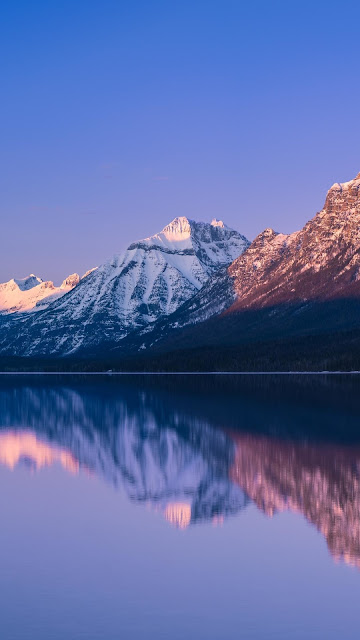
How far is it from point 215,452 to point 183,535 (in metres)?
34.3

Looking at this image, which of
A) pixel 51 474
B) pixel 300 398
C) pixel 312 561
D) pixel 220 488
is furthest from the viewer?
pixel 300 398

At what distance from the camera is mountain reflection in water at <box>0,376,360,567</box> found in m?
53.2

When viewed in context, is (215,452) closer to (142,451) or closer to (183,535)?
(142,451)

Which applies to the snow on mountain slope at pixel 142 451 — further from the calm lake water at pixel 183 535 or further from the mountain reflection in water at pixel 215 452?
the calm lake water at pixel 183 535

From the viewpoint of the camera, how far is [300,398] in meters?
147

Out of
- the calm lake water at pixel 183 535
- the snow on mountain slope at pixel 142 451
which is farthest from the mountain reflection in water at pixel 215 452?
the calm lake water at pixel 183 535

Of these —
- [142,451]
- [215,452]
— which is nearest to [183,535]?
[215,452]

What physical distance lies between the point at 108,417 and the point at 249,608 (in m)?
90.8

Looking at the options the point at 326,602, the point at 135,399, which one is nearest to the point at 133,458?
the point at 326,602

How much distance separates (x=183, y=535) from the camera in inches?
1810

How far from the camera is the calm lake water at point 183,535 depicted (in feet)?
107

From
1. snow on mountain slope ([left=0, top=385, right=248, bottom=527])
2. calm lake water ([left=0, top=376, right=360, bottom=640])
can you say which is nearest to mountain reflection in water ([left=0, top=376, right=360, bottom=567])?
snow on mountain slope ([left=0, top=385, right=248, bottom=527])

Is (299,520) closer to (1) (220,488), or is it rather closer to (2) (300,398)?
(1) (220,488)

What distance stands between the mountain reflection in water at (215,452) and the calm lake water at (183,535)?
206 mm
